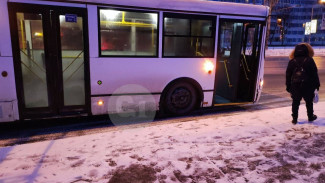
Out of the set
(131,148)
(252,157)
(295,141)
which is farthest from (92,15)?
(295,141)

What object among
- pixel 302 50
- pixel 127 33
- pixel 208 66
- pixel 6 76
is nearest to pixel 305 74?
pixel 302 50

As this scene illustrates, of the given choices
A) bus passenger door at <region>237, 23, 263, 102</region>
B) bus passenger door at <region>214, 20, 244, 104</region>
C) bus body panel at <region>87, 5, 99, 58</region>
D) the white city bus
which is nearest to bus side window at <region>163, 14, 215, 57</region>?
the white city bus

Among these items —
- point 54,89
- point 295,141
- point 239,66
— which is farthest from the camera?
point 239,66

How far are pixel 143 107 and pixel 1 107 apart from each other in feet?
9.62

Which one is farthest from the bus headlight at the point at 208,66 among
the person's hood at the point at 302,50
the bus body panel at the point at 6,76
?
the bus body panel at the point at 6,76

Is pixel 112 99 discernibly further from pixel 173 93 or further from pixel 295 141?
pixel 295 141

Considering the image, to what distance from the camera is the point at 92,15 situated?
5453mm

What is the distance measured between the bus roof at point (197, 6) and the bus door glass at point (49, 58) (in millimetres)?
676

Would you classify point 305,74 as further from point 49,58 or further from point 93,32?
point 49,58

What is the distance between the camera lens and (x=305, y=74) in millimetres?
5332

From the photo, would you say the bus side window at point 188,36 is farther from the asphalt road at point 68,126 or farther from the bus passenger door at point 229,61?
the asphalt road at point 68,126

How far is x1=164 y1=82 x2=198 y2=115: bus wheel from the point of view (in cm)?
659

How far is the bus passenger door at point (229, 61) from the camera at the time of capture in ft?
24.5

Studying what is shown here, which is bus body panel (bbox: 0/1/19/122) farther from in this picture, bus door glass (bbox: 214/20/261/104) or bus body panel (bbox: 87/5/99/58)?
bus door glass (bbox: 214/20/261/104)
